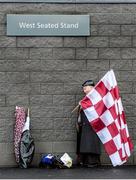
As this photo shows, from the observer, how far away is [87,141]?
423 inches

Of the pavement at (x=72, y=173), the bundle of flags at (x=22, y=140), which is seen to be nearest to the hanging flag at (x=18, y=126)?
the bundle of flags at (x=22, y=140)

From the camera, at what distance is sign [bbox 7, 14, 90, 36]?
432 inches

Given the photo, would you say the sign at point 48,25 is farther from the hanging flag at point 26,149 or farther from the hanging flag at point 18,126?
the hanging flag at point 26,149

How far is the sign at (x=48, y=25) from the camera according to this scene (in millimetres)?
10969

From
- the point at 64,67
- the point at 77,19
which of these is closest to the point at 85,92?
the point at 64,67

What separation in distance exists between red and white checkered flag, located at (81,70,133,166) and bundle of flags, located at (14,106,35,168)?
3.50ft

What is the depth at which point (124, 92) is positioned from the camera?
36.6 ft

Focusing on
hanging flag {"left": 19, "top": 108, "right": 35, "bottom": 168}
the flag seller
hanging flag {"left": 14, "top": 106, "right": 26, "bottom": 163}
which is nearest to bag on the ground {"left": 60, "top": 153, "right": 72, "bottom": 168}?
the flag seller

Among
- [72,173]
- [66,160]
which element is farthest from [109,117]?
[72,173]

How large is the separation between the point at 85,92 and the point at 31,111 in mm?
1025

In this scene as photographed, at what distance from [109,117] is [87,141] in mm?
571

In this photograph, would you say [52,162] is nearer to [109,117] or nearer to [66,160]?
[66,160]

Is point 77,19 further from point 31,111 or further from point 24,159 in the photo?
point 24,159

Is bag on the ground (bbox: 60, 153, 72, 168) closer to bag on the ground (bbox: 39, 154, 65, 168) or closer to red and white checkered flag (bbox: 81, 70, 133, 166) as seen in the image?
bag on the ground (bbox: 39, 154, 65, 168)
